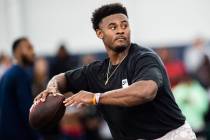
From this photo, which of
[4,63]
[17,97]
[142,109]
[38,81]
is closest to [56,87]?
[142,109]

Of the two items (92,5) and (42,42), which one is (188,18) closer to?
(92,5)

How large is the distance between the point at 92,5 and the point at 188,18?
7.09 ft

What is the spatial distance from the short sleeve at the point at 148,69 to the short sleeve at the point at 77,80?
821mm

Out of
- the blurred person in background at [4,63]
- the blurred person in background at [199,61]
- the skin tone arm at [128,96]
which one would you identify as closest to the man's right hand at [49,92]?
the skin tone arm at [128,96]

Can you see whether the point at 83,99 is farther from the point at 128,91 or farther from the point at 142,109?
the point at 142,109

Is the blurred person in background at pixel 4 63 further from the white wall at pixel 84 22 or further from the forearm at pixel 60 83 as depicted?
the forearm at pixel 60 83

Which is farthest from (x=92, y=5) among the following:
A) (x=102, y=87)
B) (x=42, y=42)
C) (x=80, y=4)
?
(x=102, y=87)

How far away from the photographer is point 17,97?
24.5 ft

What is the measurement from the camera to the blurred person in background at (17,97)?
7.40 metres

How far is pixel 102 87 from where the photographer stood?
5.69m

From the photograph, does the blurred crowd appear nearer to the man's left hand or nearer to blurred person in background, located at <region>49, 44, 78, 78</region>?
blurred person in background, located at <region>49, 44, 78, 78</region>

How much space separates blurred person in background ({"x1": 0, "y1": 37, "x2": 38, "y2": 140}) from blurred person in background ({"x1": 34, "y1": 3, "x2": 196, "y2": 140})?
1.57m

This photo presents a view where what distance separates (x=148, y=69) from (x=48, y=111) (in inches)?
37.5

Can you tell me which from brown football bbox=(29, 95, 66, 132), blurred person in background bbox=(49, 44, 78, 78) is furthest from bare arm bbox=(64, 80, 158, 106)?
blurred person in background bbox=(49, 44, 78, 78)
